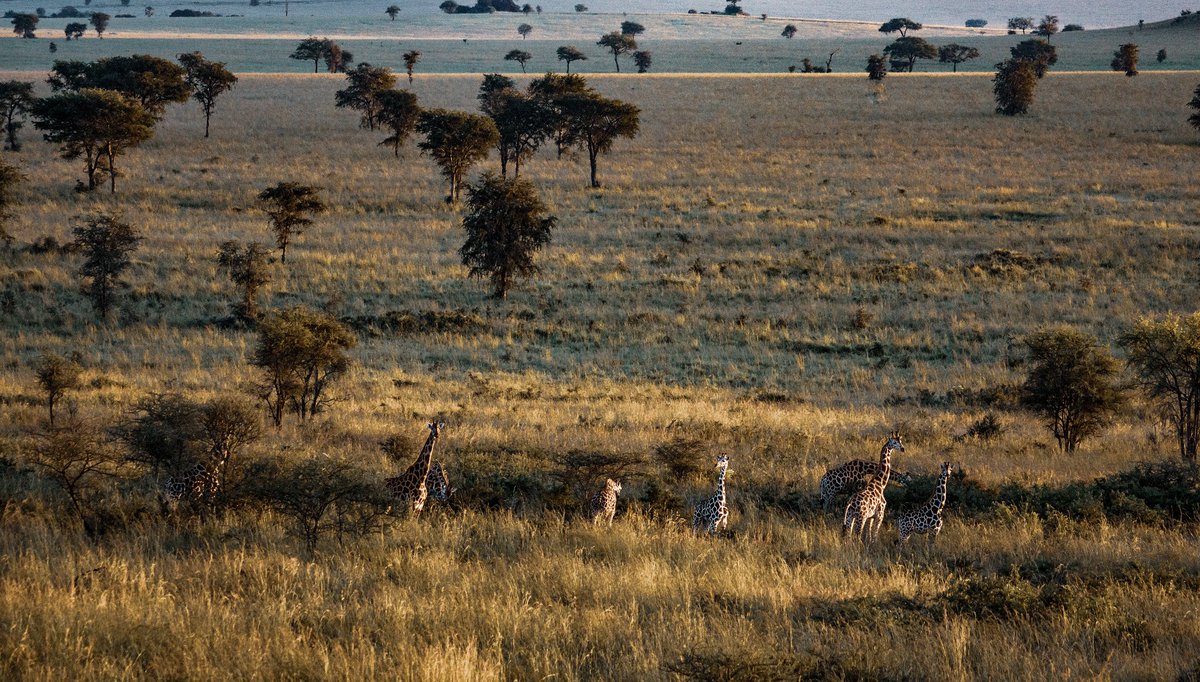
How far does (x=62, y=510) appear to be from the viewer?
10.3 meters

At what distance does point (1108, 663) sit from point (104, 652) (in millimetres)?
5910

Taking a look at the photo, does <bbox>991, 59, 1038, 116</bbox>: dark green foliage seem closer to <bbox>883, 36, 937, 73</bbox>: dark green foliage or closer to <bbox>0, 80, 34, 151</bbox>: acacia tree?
<bbox>883, 36, 937, 73</bbox>: dark green foliage

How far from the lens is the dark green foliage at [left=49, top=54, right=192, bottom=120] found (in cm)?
6262

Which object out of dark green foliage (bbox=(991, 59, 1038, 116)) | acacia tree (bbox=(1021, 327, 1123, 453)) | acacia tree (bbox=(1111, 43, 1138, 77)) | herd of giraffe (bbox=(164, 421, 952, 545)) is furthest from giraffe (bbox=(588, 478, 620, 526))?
acacia tree (bbox=(1111, 43, 1138, 77))

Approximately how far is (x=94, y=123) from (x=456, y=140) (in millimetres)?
18393

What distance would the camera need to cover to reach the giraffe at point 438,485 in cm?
1159

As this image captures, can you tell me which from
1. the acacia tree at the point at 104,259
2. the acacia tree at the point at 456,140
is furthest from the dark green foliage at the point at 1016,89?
the acacia tree at the point at 104,259

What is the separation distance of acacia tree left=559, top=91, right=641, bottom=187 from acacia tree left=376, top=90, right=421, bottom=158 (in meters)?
11.6

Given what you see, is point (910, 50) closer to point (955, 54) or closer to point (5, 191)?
point (955, 54)

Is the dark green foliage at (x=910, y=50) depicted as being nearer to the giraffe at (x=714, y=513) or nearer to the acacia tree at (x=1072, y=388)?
the acacia tree at (x=1072, y=388)

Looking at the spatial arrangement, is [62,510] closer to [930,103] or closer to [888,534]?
[888,534]

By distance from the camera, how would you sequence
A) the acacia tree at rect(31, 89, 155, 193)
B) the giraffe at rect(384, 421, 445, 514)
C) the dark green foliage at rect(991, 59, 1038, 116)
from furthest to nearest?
1. the dark green foliage at rect(991, 59, 1038, 116)
2. the acacia tree at rect(31, 89, 155, 193)
3. the giraffe at rect(384, 421, 445, 514)

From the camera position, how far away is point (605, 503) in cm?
1073

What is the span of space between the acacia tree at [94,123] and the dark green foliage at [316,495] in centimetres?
4485
